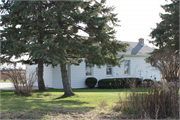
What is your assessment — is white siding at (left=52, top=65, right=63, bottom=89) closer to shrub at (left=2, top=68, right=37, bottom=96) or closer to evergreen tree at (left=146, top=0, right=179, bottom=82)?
shrub at (left=2, top=68, right=37, bottom=96)

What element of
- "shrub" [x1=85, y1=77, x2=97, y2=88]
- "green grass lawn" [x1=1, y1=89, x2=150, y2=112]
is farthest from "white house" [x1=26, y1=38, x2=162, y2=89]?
"green grass lawn" [x1=1, y1=89, x2=150, y2=112]

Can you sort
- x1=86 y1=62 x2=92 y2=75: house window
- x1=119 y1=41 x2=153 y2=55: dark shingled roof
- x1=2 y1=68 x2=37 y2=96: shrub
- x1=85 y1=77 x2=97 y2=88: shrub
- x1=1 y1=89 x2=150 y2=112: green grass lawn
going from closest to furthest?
x1=1 y1=89 x2=150 y2=112: green grass lawn → x1=2 y1=68 x2=37 y2=96: shrub → x1=85 y1=77 x2=97 y2=88: shrub → x1=86 y1=62 x2=92 y2=75: house window → x1=119 y1=41 x2=153 y2=55: dark shingled roof

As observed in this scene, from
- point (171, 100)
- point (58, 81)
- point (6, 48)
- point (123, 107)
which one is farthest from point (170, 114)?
point (58, 81)

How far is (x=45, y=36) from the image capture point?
11359mm

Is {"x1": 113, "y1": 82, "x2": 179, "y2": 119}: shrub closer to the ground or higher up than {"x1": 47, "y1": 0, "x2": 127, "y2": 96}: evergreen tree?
closer to the ground

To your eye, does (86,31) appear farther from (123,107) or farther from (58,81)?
(58,81)

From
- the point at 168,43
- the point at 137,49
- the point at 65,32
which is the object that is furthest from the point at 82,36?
the point at 137,49

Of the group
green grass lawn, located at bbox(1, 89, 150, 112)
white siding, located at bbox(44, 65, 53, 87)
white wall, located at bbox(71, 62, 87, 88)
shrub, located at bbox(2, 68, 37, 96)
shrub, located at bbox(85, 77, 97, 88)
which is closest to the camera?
green grass lawn, located at bbox(1, 89, 150, 112)

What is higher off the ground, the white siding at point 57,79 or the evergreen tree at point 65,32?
the evergreen tree at point 65,32

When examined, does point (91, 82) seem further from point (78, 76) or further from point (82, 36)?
point (82, 36)

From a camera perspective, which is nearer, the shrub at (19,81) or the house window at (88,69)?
the shrub at (19,81)

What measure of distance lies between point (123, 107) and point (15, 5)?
9.34 metres

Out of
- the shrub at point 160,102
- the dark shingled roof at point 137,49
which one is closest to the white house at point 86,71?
the dark shingled roof at point 137,49

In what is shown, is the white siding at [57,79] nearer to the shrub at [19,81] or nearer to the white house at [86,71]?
the white house at [86,71]
